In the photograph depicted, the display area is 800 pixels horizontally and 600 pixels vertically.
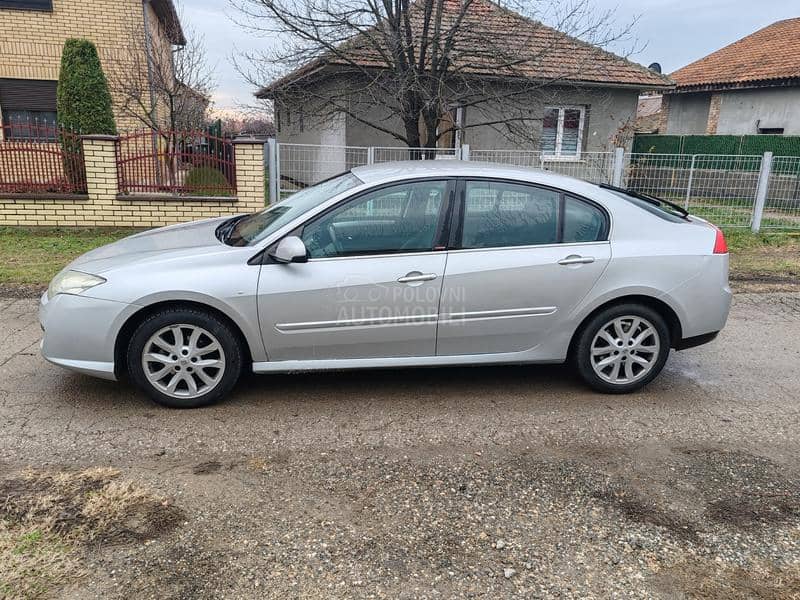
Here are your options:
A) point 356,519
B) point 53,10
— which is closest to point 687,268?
point 356,519

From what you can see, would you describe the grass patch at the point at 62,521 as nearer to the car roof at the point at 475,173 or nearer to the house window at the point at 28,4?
the car roof at the point at 475,173

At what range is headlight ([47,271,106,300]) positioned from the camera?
150 inches

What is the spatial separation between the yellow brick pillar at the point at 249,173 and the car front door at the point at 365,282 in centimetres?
634

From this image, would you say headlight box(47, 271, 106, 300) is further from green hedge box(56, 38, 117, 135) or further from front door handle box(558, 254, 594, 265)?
green hedge box(56, 38, 117, 135)

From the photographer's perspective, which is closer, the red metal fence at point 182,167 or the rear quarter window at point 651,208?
the rear quarter window at point 651,208

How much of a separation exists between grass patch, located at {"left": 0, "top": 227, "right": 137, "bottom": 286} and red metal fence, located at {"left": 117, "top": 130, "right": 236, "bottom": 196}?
847 millimetres

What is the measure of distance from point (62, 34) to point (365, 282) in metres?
13.3

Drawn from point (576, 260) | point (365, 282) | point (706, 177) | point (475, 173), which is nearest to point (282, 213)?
point (365, 282)

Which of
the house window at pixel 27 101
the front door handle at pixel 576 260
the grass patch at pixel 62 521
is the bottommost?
the grass patch at pixel 62 521

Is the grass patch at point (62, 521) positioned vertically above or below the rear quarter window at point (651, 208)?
below

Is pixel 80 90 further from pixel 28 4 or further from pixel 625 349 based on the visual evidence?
pixel 625 349

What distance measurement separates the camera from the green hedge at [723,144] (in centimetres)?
1532

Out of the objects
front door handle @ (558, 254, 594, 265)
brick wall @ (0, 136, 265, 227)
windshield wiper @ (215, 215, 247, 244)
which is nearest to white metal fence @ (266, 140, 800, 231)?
brick wall @ (0, 136, 265, 227)

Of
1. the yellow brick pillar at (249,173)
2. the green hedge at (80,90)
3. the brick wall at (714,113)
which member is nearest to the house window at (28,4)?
the green hedge at (80,90)
